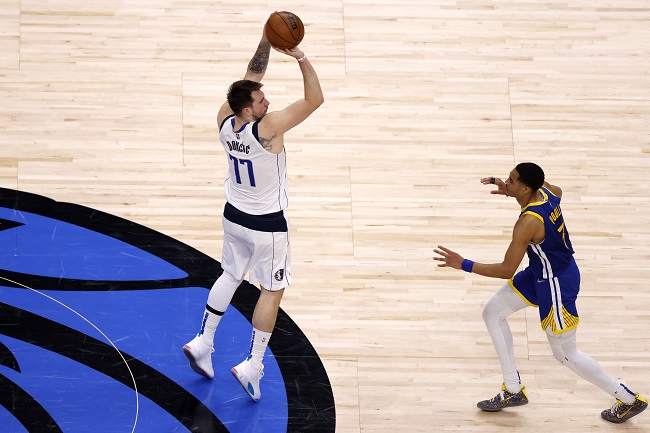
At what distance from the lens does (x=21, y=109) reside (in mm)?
7500

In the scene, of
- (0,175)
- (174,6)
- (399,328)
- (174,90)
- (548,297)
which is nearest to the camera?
(548,297)

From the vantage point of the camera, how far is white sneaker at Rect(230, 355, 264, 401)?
19.2 ft

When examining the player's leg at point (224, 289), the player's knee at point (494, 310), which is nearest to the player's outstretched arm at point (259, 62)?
the player's leg at point (224, 289)

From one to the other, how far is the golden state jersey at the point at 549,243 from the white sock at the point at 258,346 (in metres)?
1.69

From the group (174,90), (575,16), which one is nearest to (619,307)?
(575,16)

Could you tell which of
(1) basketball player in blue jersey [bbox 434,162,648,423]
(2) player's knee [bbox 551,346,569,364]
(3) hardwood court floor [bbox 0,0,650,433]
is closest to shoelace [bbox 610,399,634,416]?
(1) basketball player in blue jersey [bbox 434,162,648,423]

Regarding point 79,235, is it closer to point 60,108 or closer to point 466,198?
point 60,108

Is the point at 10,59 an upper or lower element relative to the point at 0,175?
upper

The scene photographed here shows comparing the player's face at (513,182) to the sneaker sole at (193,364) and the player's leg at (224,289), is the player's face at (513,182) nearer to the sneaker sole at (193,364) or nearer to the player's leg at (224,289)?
the player's leg at (224,289)

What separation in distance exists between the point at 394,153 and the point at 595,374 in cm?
246

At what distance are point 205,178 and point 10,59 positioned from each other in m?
2.01

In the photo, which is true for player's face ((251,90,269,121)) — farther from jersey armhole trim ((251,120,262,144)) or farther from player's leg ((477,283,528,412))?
player's leg ((477,283,528,412))

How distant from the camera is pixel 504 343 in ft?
19.6

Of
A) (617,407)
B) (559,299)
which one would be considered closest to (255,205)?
(559,299)
